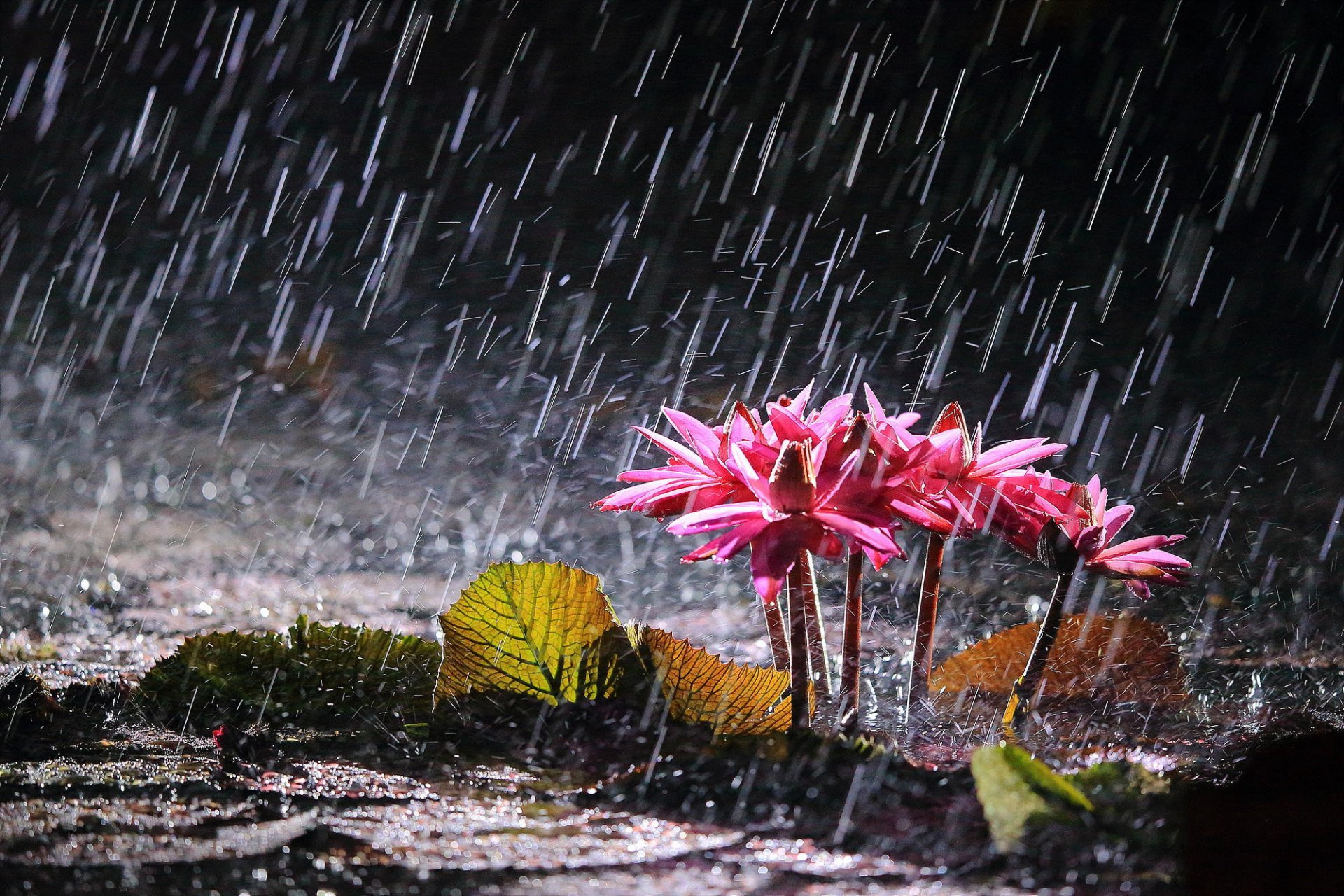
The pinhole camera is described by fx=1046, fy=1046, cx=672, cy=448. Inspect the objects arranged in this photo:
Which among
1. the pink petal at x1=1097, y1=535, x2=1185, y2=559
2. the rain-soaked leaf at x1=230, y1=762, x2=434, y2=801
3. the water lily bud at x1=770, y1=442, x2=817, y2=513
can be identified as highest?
the pink petal at x1=1097, y1=535, x2=1185, y2=559

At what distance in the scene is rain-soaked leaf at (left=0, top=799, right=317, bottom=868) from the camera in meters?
0.27

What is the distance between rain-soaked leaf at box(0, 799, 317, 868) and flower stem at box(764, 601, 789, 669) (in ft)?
0.54

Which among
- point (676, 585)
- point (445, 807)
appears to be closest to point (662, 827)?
point (445, 807)

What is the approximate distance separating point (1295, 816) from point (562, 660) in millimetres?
224

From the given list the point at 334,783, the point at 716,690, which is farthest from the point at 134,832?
the point at 716,690

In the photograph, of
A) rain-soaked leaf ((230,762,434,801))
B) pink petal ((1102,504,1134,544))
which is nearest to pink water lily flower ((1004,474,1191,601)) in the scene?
pink petal ((1102,504,1134,544))

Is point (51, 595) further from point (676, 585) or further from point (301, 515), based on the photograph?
point (676, 585)

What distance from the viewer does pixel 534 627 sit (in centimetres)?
36

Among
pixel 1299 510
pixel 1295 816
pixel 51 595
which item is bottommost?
pixel 51 595

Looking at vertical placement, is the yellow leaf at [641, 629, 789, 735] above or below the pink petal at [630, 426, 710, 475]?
below

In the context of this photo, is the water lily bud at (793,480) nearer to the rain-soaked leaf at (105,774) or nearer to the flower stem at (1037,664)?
the flower stem at (1037,664)

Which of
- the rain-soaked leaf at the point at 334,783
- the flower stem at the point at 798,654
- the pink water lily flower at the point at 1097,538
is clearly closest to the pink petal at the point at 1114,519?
the pink water lily flower at the point at 1097,538

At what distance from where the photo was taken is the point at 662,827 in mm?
287

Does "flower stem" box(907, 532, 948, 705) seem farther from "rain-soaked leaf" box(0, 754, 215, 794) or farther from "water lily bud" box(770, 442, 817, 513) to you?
"rain-soaked leaf" box(0, 754, 215, 794)
